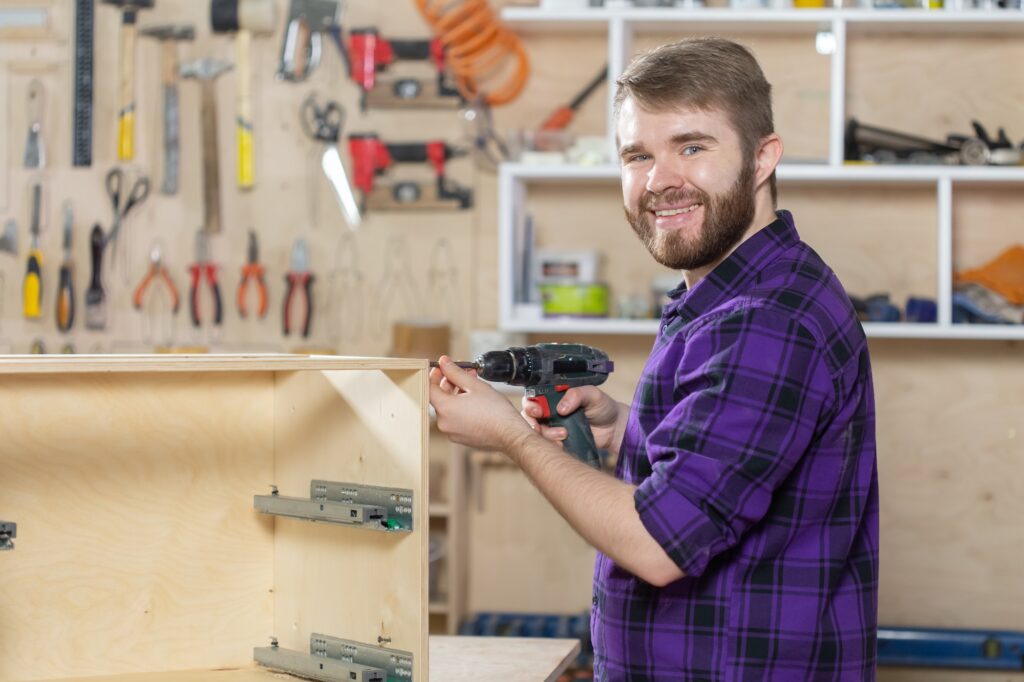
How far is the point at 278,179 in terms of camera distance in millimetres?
3758

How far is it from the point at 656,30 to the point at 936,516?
1623mm

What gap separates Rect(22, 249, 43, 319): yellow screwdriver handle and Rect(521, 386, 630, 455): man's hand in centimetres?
218

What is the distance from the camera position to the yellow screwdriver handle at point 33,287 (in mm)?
3693

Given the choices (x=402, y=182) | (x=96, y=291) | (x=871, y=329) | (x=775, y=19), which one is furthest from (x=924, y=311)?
(x=96, y=291)

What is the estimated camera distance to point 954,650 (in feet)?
11.2

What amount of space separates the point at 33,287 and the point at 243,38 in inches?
38.4

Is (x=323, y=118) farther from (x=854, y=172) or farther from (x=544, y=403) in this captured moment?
(x=544, y=403)

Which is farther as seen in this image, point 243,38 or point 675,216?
point 243,38

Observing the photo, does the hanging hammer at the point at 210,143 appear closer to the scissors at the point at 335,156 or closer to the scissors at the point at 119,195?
the scissors at the point at 119,195

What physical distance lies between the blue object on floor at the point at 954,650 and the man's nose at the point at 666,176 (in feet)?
7.07

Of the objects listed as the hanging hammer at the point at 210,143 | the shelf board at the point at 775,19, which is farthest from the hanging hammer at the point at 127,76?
the shelf board at the point at 775,19

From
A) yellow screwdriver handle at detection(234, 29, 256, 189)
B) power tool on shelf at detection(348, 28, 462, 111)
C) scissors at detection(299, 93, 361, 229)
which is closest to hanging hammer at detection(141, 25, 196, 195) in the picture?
yellow screwdriver handle at detection(234, 29, 256, 189)

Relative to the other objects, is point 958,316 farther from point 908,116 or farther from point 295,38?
point 295,38

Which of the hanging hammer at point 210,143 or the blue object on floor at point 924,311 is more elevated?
the hanging hammer at point 210,143
